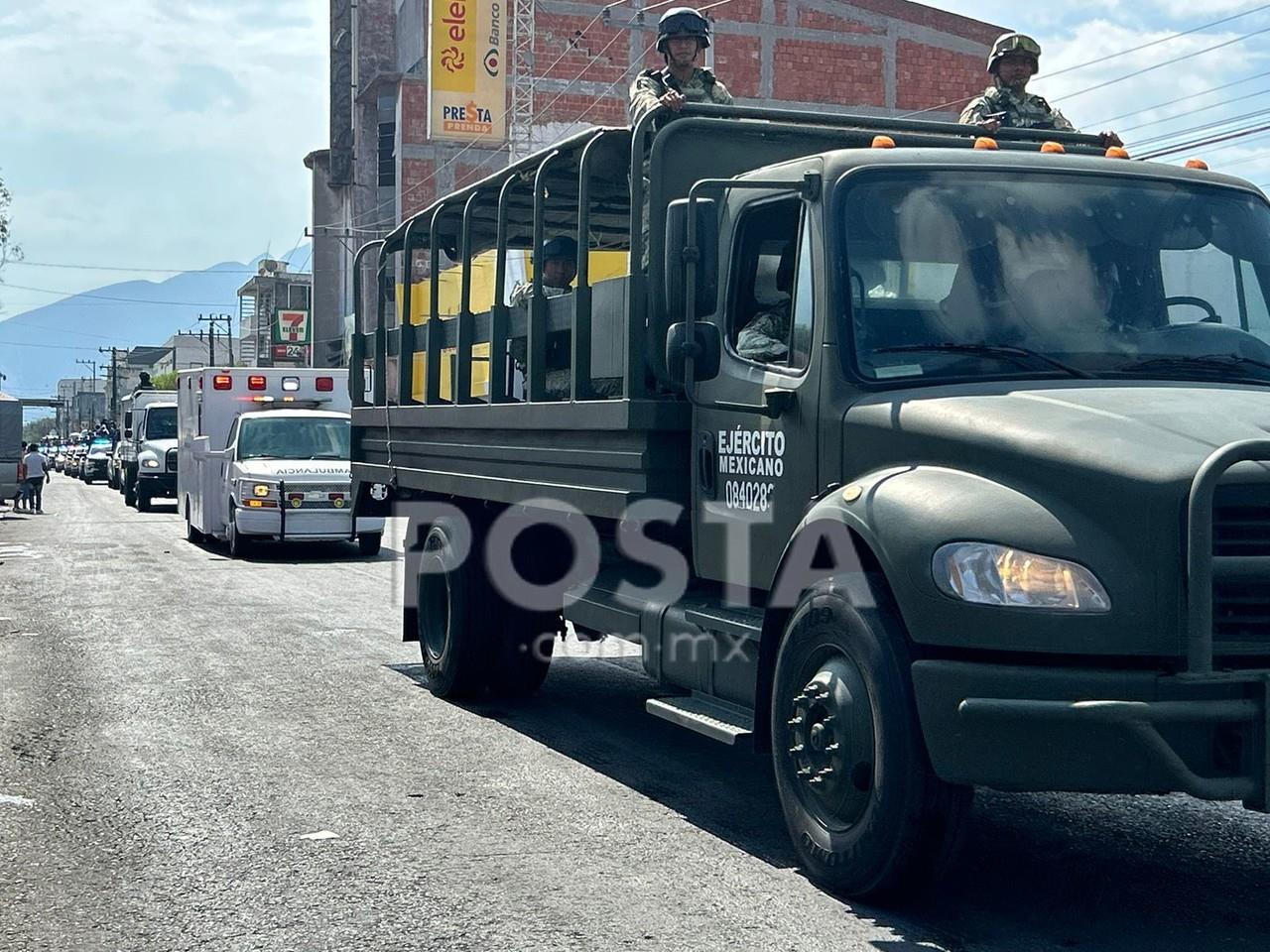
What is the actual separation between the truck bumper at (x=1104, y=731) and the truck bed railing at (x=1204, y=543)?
0.27 ft

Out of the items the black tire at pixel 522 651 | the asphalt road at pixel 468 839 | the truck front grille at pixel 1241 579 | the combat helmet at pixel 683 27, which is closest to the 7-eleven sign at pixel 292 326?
the asphalt road at pixel 468 839

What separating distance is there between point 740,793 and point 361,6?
66882mm

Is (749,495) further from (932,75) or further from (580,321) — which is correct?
(932,75)

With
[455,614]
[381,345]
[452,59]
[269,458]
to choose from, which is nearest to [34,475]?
[452,59]

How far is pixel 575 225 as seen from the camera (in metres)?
8.22

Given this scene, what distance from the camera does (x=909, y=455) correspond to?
563 cm

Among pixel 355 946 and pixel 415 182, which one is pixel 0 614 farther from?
pixel 415 182

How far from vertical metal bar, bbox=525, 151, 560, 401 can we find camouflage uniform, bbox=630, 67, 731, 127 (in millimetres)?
595

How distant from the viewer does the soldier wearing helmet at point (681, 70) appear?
8023 millimetres

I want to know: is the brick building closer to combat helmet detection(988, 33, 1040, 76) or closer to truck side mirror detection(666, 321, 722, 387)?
combat helmet detection(988, 33, 1040, 76)

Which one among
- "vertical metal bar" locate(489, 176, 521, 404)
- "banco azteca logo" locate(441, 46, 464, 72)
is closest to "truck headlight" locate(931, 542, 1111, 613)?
"vertical metal bar" locate(489, 176, 521, 404)

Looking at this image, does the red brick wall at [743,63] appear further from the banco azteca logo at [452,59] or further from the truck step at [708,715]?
the truck step at [708,715]

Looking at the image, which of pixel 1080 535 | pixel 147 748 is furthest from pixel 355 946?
pixel 147 748

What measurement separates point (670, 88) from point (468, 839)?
3884 mm
